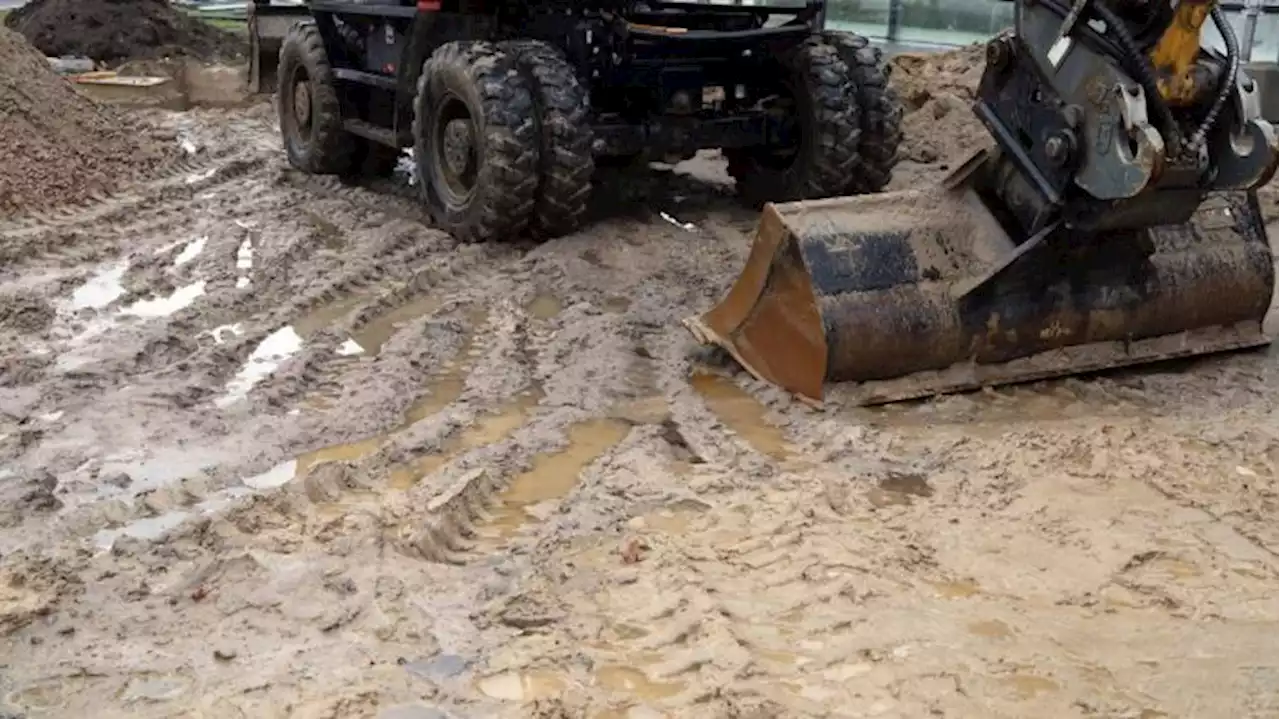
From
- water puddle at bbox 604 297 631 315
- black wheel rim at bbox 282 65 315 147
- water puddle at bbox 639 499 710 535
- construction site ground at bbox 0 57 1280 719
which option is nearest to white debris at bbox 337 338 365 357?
construction site ground at bbox 0 57 1280 719

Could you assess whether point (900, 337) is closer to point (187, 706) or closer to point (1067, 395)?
point (1067, 395)

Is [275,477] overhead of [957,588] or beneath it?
beneath

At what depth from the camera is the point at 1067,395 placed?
5.04m

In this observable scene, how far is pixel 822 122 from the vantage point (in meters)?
7.70

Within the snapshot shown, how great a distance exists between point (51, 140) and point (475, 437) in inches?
222

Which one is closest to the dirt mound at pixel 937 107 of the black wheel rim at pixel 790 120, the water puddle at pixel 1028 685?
the black wheel rim at pixel 790 120

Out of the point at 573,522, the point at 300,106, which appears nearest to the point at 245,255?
the point at 300,106

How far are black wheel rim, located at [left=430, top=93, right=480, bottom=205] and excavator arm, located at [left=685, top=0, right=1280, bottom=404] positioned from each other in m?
2.53

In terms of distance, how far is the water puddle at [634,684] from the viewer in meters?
2.99

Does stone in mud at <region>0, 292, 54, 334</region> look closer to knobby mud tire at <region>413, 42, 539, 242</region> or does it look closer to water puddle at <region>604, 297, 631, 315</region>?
knobby mud tire at <region>413, 42, 539, 242</region>

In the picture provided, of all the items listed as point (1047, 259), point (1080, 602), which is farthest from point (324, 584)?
point (1047, 259)

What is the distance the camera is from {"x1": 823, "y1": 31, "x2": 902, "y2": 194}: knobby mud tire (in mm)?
7852

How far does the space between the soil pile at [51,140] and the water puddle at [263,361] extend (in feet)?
9.33

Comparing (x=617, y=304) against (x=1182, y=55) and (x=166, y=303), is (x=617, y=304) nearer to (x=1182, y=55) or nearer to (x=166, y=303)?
(x=166, y=303)
